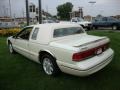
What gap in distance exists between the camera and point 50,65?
17.8 feet

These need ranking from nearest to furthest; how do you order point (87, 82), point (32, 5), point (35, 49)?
point (87, 82) < point (35, 49) < point (32, 5)

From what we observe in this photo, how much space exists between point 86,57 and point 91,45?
1.19 ft

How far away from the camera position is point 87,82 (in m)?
5.01

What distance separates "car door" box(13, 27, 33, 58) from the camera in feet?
21.3

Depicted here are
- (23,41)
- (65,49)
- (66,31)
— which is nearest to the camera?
(65,49)

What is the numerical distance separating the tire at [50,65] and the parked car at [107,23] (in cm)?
1897

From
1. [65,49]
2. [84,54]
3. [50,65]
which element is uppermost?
[65,49]

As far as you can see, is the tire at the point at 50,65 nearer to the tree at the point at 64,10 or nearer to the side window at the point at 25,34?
the side window at the point at 25,34

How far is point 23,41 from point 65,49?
2523 millimetres

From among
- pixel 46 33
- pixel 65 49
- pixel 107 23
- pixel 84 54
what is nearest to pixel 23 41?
pixel 46 33

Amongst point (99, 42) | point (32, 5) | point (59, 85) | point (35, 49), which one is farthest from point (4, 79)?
point (32, 5)

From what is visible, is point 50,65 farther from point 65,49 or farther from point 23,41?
point 23,41

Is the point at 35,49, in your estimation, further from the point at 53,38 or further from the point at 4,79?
the point at 4,79

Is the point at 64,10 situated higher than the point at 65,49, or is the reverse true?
the point at 64,10
